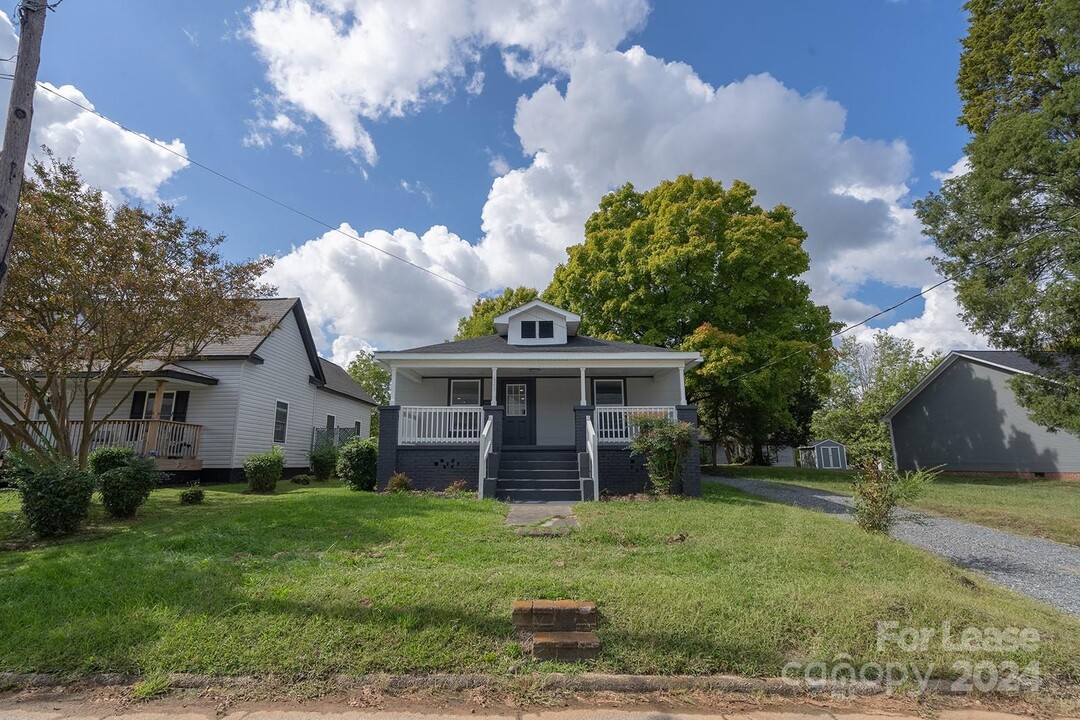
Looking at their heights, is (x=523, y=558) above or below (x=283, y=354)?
below

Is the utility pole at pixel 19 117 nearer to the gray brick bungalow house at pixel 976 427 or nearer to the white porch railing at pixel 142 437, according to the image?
the white porch railing at pixel 142 437

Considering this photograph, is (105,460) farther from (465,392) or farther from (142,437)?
(465,392)

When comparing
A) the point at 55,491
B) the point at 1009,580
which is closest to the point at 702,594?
the point at 1009,580

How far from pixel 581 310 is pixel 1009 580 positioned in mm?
16149

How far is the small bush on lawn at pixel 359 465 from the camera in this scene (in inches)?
442

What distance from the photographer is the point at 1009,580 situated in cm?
535

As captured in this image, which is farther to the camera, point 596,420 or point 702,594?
point 596,420

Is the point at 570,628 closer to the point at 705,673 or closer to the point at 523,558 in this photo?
the point at 705,673

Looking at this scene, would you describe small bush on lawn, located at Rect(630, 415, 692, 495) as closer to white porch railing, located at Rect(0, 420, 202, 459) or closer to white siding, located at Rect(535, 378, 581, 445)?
white siding, located at Rect(535, 378, 581, 445)

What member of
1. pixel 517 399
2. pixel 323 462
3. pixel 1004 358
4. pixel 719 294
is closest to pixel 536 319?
pixel 517 399

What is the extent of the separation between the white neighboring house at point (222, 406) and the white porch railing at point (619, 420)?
8018 mm

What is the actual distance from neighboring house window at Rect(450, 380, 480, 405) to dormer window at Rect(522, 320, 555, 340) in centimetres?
203

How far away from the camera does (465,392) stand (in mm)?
14336

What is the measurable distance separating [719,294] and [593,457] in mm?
10400
